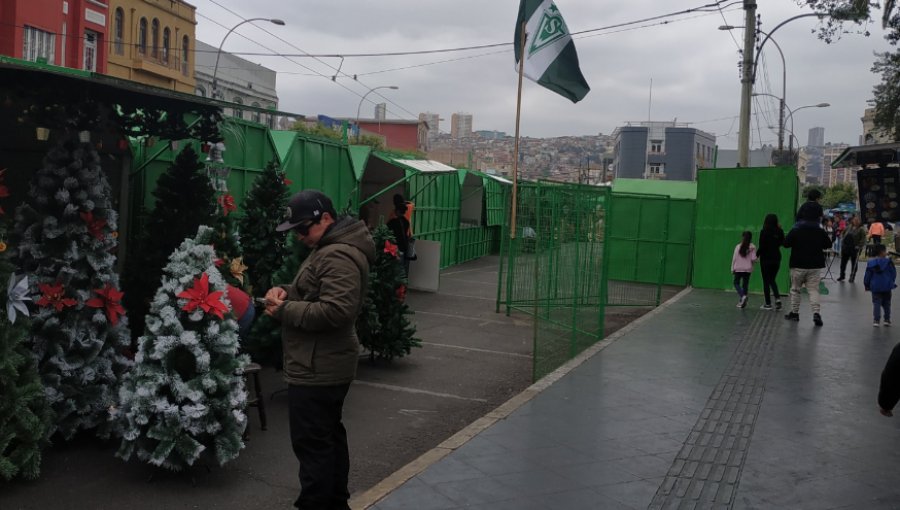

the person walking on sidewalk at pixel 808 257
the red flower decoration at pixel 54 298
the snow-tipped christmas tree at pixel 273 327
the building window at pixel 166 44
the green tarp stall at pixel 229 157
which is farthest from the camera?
the building window at pixel 166 44

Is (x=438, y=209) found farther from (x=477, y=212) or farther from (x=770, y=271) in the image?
(x=770, y=271)

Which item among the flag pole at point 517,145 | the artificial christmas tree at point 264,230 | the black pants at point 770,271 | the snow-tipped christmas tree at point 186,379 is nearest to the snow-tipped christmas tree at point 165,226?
the artificial christmas tree at point 264,230

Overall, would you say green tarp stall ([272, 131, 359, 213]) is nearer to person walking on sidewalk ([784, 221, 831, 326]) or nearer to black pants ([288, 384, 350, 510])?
black pants ([288, 384, 350, 510])

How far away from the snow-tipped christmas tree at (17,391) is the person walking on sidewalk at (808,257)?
1121 centimetres

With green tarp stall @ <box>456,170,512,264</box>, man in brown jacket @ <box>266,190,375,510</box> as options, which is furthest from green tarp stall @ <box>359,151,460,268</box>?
man in brown jacket @ <box>266,190,375,510</box>

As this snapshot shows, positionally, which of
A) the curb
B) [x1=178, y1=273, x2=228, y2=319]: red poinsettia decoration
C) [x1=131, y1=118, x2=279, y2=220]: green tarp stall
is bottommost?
the curb

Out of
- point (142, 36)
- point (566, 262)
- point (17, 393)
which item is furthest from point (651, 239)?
point (142, 36)

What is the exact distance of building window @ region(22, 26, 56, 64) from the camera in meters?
29.1

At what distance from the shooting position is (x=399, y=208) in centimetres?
1394

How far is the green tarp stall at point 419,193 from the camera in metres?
15.6

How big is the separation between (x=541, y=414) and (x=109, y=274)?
12.5 feet

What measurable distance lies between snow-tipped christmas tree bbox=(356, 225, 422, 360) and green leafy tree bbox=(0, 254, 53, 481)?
402 cm

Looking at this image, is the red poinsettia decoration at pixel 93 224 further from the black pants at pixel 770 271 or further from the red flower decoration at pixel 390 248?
the black pants at pixel 770 271

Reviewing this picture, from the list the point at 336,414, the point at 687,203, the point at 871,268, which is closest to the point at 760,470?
the point at 336,414
